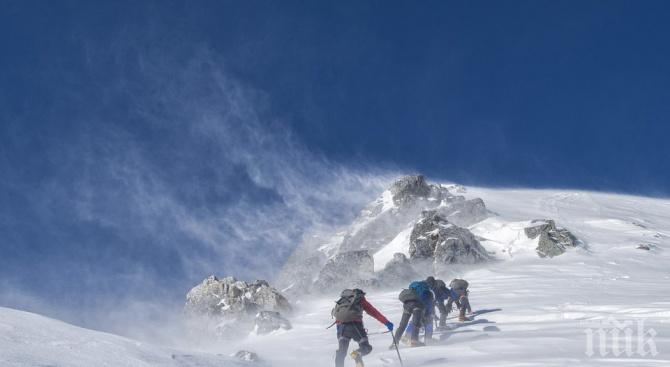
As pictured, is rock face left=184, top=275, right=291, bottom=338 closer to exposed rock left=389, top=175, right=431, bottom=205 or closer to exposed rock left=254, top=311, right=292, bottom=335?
exposed rock left=254, top=311, right=292, bottom=335

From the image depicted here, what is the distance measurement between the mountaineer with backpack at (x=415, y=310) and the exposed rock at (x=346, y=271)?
825 inches

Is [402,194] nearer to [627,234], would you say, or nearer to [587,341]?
[627,234]

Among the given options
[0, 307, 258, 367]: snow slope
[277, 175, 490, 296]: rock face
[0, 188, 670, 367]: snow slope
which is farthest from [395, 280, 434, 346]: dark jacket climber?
[277, 175, 490, 296]: rock face

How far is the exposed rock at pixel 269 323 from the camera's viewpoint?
26516 millimetres

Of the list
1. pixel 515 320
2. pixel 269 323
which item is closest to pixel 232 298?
pixel 269 323

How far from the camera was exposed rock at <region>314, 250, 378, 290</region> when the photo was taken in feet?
125

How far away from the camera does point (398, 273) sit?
3694cm

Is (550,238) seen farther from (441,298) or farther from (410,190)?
(441,298)

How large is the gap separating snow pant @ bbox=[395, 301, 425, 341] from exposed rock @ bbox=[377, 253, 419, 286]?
21.1m

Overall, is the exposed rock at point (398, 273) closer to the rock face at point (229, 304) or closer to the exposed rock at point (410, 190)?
the rock face at point (229, 304)

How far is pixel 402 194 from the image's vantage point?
59.7 meters

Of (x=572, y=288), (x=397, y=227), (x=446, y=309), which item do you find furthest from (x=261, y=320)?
(x=397, y=227)

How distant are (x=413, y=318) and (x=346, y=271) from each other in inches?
967

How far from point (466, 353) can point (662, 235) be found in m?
40.4
